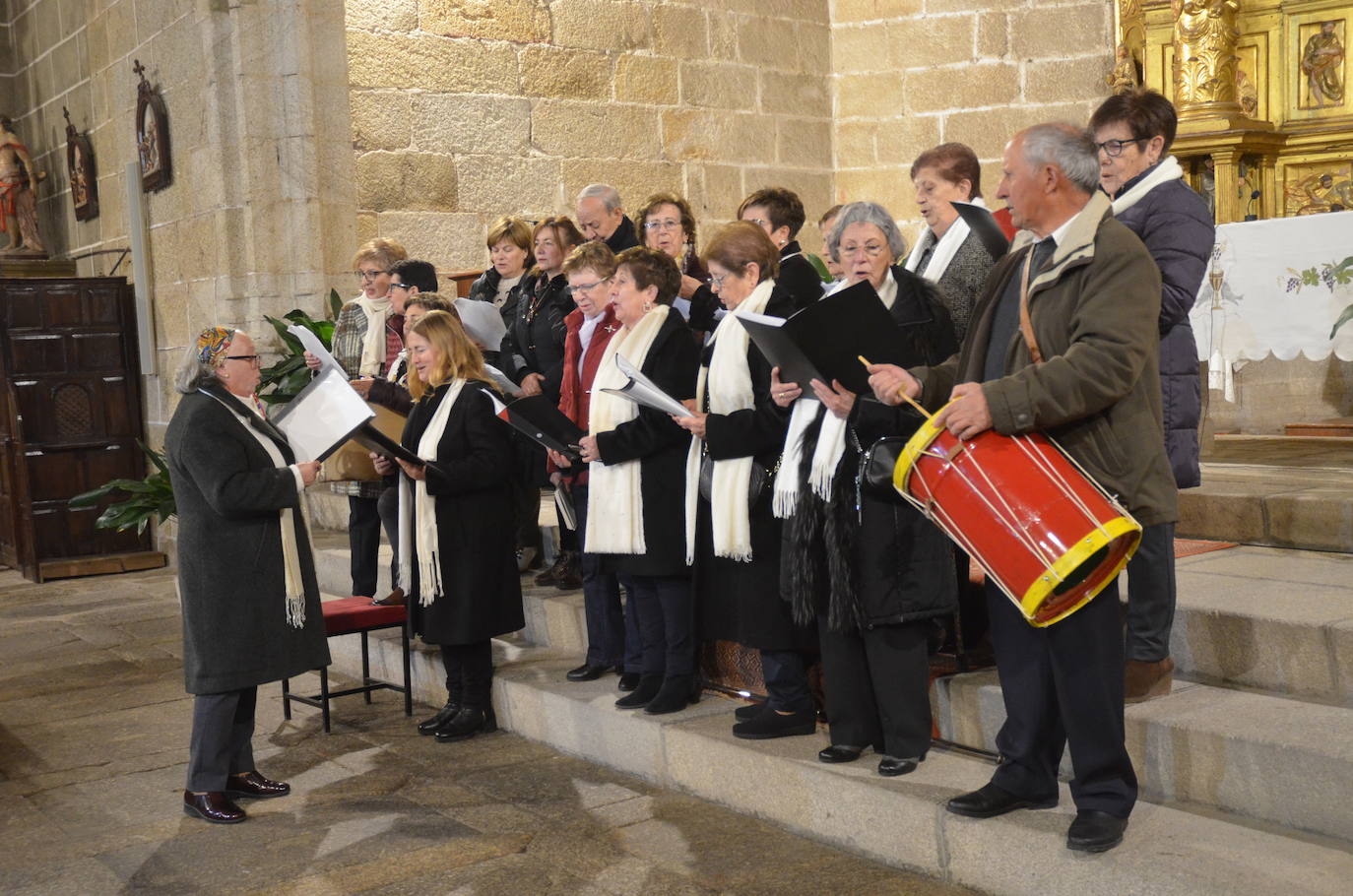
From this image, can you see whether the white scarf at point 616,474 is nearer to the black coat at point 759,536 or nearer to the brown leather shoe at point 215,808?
the black coat at point 759,536

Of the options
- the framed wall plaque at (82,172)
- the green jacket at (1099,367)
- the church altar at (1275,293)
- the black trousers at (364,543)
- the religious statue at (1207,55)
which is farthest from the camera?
the framed wall plaque at (82,172)

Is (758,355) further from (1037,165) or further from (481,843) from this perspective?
(481,843)

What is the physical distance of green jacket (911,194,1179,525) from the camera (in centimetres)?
265

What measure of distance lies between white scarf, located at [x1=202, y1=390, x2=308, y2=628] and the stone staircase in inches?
35.7

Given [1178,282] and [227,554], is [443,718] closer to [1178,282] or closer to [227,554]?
[227,554]

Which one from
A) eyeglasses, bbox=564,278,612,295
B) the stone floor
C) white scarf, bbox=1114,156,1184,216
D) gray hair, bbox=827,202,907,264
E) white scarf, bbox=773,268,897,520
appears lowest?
the stone floor

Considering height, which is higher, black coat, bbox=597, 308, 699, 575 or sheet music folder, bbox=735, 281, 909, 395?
sheet music folder, bbox=735, 281, 909, 395

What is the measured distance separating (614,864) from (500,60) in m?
5.95

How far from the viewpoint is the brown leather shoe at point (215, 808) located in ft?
12.9

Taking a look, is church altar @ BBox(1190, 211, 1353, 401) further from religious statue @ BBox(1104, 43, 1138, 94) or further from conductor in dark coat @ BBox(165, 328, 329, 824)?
conductor in dark coat @ BBox(165, 328, 329, 824)

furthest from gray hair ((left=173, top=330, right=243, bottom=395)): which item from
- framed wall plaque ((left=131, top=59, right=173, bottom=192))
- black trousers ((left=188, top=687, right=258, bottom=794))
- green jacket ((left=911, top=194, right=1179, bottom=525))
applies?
framed wall plaque ((left=131, top=59, right=173, bottom=192))

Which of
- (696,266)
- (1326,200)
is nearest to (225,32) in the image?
(696,266)

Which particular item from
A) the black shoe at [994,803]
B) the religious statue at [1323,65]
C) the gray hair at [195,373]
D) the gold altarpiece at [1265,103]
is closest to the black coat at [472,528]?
the gray hair at [195,373]

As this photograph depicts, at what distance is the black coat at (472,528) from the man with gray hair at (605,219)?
93 centimetres
